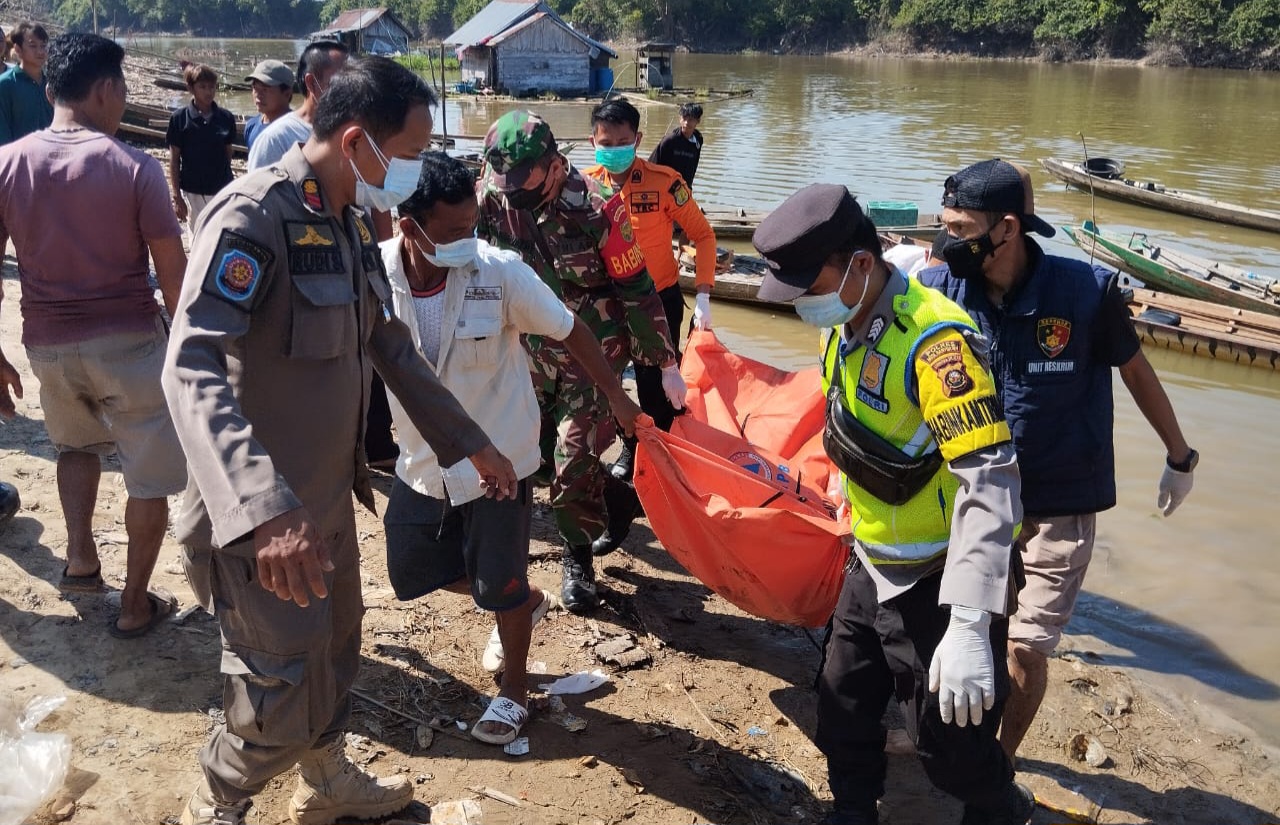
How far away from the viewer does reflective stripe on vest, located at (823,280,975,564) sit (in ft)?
7.69

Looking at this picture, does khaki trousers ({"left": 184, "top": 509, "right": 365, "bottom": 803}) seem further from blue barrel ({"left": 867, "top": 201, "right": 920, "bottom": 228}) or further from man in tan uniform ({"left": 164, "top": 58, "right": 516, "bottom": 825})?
blue barrel ({"left": 867, "top": 201, "right": 920, "bottom": 228})

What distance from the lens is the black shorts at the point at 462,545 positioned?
312 cm

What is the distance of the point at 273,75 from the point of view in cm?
634

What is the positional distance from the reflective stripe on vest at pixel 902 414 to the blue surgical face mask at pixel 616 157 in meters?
3.25

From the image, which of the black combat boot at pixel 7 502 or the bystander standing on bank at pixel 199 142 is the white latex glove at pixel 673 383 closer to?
the black combat boot at pixel 7 502

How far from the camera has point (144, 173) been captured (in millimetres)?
3375

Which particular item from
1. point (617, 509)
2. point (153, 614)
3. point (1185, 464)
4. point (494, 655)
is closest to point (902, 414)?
point (1185, 464)

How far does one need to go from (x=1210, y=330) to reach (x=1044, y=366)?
25.0 feet

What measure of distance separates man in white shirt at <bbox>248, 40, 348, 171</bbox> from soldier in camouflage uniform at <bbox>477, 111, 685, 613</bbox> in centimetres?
115

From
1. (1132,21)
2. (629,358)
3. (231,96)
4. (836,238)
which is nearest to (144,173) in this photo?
(629,358)

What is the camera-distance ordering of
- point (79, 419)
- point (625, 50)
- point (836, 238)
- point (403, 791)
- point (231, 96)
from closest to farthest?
point (836, 238)
point (403, 791)
point (79, 419)
point (231, 96)
point (625, 50)

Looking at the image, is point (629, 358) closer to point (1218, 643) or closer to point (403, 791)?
point (403, 791)

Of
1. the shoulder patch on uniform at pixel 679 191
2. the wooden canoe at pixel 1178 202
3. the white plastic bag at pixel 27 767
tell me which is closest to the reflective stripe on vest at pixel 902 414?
the white plastic bag at pixel 27 767

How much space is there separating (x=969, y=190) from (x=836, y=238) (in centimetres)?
84
